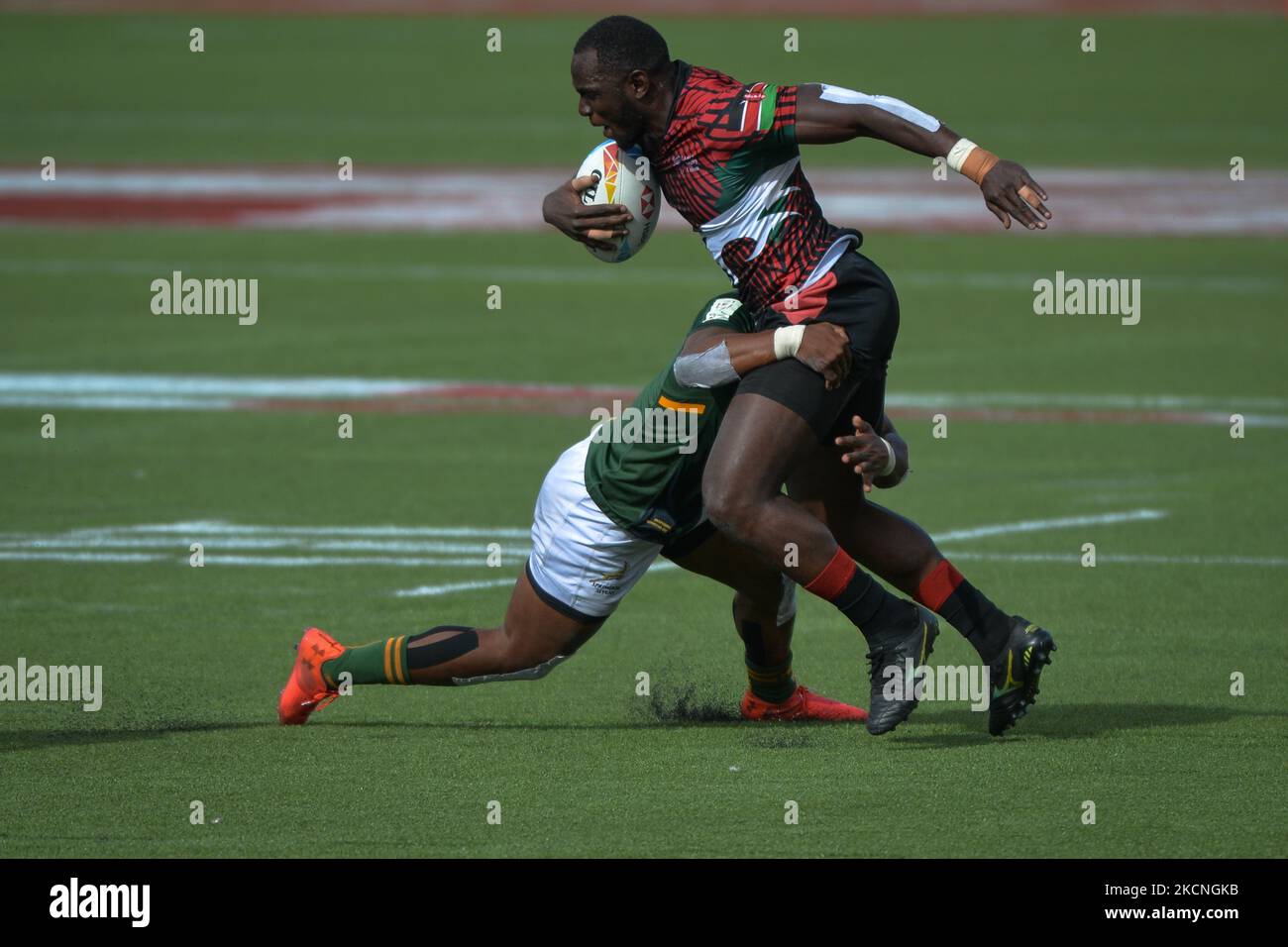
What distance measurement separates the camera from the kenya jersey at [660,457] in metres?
7.09

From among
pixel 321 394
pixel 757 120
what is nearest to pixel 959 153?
pixel 757 120

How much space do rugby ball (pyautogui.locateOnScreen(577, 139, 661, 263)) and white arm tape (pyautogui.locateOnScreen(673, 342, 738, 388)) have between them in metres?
0.49

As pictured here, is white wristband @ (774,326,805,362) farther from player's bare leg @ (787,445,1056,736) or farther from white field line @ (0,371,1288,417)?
white field line @ (0,371,1288,417)

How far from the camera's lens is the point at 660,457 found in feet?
23.2

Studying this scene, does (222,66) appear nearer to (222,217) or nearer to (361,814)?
(222,217)

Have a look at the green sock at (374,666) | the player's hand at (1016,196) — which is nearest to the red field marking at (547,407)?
the green sock at (374,666)

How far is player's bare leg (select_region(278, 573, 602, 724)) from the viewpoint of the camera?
7250 mm

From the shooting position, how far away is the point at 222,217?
2634cm

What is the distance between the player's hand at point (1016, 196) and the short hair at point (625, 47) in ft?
3.86

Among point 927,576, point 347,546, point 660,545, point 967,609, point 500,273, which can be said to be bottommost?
point 967,609

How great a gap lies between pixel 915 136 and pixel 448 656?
235 centimetres

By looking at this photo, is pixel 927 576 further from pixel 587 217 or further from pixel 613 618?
pixel 613 618

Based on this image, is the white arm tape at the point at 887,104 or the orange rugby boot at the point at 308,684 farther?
the orange rugby boot at the point at 308,684

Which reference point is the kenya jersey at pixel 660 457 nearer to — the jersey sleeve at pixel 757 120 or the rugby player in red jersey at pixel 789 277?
the rugby player in red jersey at pixel 789 277
